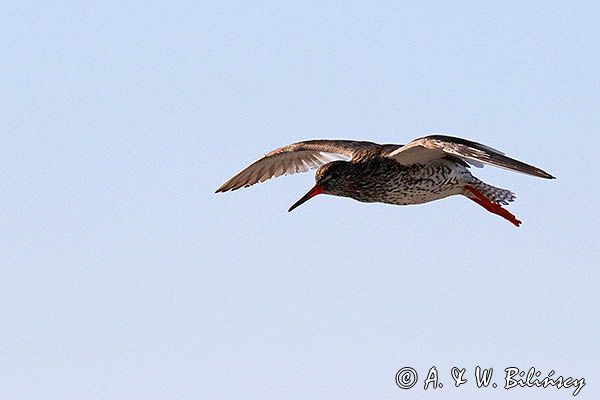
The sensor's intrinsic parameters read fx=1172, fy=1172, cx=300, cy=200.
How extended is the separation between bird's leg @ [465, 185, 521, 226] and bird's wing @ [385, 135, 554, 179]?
3.68 feet

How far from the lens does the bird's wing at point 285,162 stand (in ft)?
61.4

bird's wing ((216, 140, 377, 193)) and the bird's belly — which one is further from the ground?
bird's wing ((216, 140, 377, 193))

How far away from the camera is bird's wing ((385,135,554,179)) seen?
13.9 metres

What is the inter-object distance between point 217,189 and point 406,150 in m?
4.26

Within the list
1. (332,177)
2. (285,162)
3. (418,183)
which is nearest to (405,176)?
(418,183)

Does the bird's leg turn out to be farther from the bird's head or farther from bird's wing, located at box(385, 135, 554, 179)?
the bird's head

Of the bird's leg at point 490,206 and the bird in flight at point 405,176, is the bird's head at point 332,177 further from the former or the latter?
the bird's leg at point 490,206

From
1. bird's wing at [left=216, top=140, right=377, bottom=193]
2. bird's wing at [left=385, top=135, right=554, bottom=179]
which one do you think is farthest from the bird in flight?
bird's wing at [left=216, top=140, right=377, bottom=193]

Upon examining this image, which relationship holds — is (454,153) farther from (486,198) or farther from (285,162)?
(285,162)

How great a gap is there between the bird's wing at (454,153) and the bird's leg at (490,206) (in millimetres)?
1121

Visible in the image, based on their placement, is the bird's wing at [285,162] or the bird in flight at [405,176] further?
the bird's wing at [285,162]

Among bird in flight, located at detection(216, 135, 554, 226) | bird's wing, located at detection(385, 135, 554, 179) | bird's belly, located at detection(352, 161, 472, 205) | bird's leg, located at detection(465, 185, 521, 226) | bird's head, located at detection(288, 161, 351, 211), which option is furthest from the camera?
bird's leg, located at detection(465, 185, 521, 226)

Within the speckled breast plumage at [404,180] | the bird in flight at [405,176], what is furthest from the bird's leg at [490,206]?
the speckled breast plumage at [404,180]

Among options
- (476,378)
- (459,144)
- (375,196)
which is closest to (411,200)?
(375,196)
